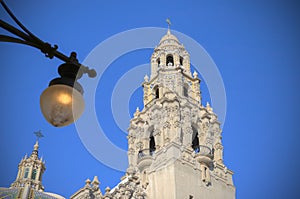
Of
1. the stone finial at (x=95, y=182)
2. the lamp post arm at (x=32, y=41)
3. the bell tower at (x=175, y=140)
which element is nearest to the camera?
the lamp post arm at (x=32, y=41)

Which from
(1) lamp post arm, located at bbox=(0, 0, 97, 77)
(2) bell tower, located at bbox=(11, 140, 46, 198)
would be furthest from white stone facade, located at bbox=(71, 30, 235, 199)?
(1) lamp post arm, located at bbox=(0, 0, 97, 77)

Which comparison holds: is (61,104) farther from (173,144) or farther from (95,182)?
(173,144)

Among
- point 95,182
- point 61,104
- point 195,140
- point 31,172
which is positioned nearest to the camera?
point 61,104

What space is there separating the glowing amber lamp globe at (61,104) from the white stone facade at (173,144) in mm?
23248

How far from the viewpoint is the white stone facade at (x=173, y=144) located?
30453 millimetres

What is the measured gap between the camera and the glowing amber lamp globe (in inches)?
228

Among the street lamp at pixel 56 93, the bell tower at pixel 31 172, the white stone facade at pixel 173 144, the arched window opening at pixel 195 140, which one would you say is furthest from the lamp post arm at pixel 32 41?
the bell tower at pixel 31 172

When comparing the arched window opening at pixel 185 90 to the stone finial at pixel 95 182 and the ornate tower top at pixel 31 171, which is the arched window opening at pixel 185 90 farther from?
the ornate tower top at pixel 31 171

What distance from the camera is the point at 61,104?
228 inches

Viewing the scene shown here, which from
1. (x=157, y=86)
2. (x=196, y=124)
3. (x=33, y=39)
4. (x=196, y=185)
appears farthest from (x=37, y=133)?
(x=33, y=39)

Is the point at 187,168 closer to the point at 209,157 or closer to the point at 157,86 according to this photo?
the point at 209,157

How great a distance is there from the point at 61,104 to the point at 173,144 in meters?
26.3

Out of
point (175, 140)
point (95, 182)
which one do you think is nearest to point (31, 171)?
point (95, 182)

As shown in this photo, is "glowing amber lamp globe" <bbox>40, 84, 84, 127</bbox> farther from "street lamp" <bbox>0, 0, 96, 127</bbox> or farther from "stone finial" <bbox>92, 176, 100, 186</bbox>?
"stone finial" <bbox>92, 176, 100, 186</bbox>
